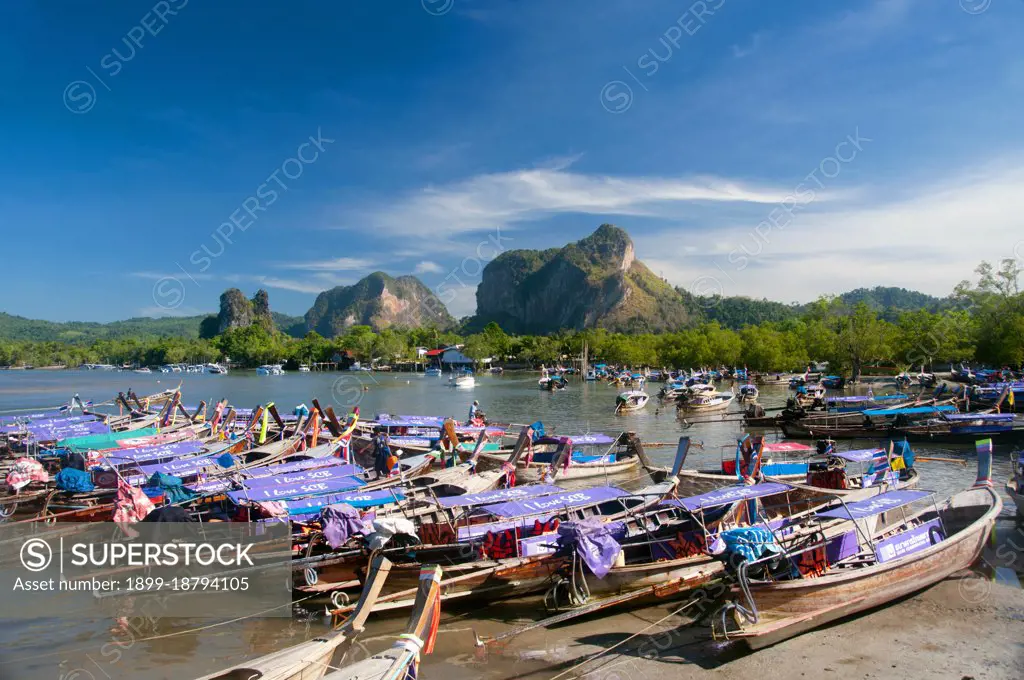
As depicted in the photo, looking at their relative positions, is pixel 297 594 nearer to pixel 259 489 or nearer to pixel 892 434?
pixel 259 489

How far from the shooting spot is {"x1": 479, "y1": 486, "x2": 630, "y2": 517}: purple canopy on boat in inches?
559

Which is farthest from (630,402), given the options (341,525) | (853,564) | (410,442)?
(341,525)

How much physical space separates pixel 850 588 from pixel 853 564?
1.35 metres

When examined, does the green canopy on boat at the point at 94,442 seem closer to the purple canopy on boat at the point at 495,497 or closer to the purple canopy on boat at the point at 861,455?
the purple canopy on boat at the point at 495,497

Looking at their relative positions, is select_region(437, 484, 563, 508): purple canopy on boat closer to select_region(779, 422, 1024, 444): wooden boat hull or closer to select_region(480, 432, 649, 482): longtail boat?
select_region(480, 432, 649, 482): longtail boat

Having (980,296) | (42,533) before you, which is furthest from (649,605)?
(980,296)

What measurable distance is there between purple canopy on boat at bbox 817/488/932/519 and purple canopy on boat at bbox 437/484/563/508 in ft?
21.7

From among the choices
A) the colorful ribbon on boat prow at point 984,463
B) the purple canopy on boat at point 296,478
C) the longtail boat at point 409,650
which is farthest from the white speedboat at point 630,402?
the longtail boat at point 409,650

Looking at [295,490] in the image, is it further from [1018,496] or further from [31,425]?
[31,425]

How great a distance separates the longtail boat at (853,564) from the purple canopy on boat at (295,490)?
33.1ft

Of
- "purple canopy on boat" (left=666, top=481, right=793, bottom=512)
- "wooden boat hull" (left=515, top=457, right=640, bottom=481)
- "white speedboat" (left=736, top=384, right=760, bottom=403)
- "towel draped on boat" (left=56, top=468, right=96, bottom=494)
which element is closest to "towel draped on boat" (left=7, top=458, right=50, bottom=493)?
"towel draped on boat" (left=56, top=468, right=96, bottom=494)

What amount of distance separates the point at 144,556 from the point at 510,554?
8753 millimetres

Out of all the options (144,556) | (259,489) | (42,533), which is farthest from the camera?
(42,533)

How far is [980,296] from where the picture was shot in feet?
266
